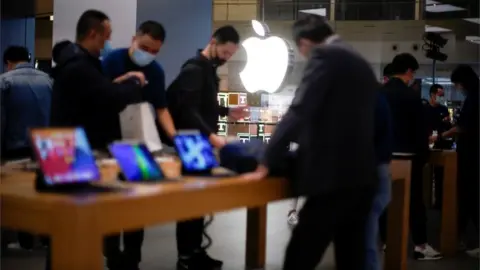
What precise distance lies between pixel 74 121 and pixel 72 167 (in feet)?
2.50

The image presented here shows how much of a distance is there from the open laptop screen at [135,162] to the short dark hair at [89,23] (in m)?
0.69

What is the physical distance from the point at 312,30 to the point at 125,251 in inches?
67.6

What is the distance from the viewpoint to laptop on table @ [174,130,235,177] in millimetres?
2562

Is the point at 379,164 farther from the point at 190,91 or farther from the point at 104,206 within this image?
the point at 104,206

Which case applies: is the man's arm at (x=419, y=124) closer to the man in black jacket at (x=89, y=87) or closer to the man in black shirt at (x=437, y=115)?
the man in black jacket at (x=89, y=87)

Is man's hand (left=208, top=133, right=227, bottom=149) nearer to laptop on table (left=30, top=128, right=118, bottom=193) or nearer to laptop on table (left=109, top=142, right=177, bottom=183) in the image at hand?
laptop on table (left=109, top=142, right=177, bottom=183)

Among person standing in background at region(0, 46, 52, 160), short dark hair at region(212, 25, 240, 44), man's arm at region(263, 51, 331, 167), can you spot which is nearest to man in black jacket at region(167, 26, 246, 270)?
short dark hair at region(212, 25, 240, 44)

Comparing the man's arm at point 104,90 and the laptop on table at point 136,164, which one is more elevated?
the man's arm at point 104,90

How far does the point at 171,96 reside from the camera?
3.72 m

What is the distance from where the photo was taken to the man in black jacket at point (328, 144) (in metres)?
2.29

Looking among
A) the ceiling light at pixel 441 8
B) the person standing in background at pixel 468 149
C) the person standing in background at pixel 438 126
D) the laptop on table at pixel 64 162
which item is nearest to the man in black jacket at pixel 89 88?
the laptop on table at pixel 64 162

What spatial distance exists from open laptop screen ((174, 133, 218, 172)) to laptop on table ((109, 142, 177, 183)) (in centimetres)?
21

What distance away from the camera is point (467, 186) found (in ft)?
16.3

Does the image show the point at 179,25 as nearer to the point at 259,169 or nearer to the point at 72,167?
the point at 259,169
